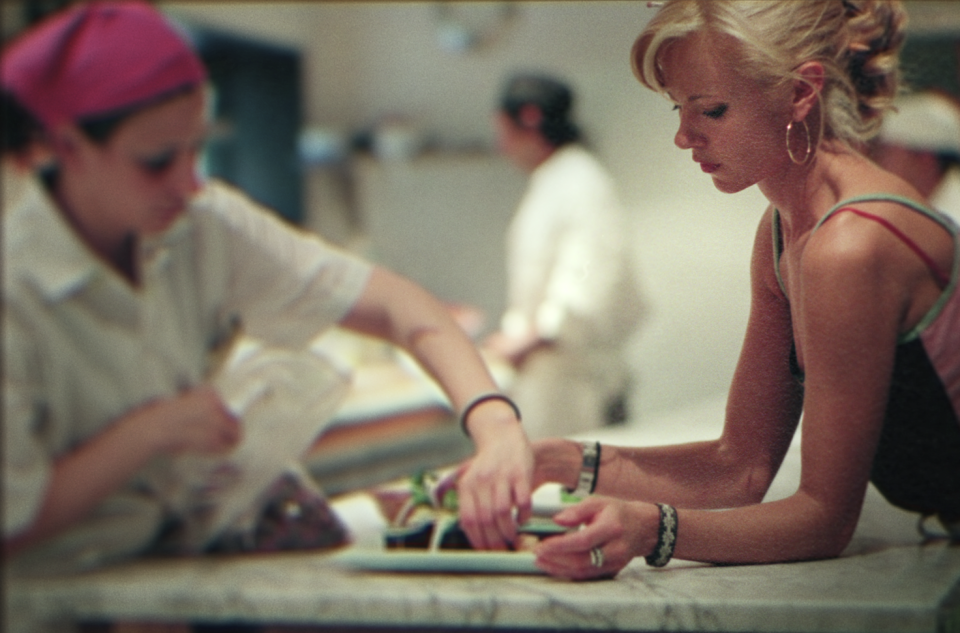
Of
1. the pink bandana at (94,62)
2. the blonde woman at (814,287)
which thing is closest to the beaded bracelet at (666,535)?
the blonde woman at (814,287)

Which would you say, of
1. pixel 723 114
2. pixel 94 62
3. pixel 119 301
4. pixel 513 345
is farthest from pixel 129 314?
pixel 723 114

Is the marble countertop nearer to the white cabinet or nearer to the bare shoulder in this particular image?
the bare shoulder

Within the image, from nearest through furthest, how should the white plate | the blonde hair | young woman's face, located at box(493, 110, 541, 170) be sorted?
the blonde hair → the white plate → young woman's face, located at box(493, 110, 541, 170)

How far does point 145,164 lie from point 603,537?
0.95 ft

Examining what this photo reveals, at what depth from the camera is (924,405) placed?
10.3 inches

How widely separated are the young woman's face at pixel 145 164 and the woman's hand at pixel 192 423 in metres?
0.10

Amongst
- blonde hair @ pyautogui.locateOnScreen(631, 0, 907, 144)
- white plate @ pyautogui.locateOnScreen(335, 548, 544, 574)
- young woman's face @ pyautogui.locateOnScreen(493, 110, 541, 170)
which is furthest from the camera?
young woman's face @ pyautogui.locateOnScreen(493, 110, 541, 170)

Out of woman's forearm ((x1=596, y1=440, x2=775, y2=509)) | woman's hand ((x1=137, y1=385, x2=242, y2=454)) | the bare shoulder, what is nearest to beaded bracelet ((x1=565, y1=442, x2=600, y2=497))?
woman's forearm ((x1=596, y1=440, x2=775, y2=509))

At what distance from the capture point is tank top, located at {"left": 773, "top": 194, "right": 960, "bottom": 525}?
0.82 feet

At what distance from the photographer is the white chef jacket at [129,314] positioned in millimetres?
378

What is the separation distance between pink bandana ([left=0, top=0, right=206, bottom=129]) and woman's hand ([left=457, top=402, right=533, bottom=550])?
0.24 m

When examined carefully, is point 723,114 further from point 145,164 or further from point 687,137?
point 145,164

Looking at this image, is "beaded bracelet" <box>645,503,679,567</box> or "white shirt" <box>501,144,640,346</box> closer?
"beaded bracelet" <box>645,503,679,567</box>

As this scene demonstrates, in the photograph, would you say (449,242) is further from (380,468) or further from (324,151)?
(380,468)
